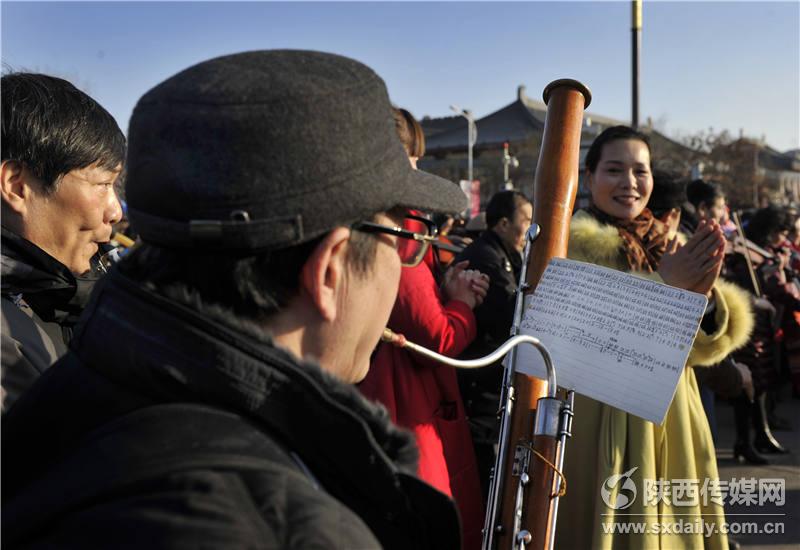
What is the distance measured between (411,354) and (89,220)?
3.65 ft

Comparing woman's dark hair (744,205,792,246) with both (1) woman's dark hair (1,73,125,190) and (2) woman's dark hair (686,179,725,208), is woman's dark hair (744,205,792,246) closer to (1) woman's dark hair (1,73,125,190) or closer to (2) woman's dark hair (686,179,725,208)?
(2) woman's dark hair (686,179,725,208)

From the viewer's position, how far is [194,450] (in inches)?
30.4

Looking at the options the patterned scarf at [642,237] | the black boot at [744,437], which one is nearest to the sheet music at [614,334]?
the patterned scarf at [642,237]

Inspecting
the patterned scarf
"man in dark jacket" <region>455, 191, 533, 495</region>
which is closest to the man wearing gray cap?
the patterned scarf

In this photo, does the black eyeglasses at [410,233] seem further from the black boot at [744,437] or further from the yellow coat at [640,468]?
the black boot at [744,437]

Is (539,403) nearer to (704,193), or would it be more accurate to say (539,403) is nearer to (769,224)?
(704,193)

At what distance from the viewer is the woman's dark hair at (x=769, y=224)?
7512 mm

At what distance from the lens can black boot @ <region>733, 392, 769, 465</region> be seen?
223 inches

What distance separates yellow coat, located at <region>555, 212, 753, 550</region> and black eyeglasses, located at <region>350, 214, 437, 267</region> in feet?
5.15

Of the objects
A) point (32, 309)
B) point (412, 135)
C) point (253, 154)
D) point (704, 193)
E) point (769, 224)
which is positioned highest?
point (769, 224)

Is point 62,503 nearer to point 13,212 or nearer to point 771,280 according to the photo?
point 13,212

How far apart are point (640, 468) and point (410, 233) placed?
178 centimetres

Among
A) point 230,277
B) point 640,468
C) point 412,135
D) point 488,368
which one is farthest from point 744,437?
point 230,277

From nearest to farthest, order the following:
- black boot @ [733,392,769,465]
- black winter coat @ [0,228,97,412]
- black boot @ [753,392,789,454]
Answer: black winter coat @ [0,228,97,412] → black boot @ [733,392,769,465] → black boot @ [753,392,789,454]
